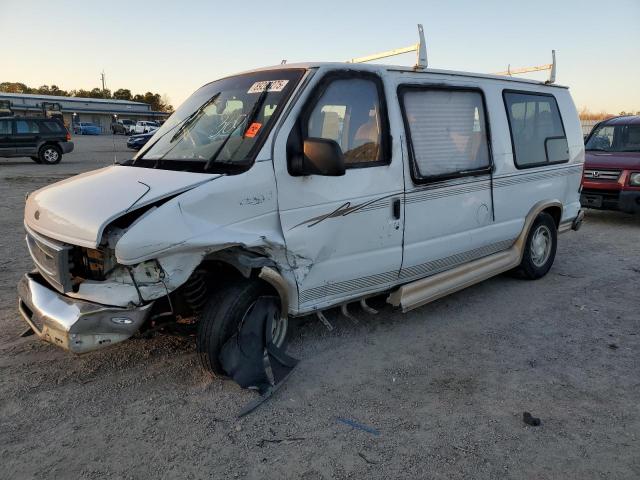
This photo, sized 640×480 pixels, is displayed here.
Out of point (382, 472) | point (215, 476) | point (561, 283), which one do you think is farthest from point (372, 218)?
point (561, 283)

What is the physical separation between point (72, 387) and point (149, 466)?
109 cm

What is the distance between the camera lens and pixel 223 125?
3.66m

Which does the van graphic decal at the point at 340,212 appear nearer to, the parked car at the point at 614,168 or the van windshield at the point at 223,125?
the van windshield at the point at 223,125

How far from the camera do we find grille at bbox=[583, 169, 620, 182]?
8.98 meters

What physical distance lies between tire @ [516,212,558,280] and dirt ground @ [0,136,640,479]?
0.89 metres

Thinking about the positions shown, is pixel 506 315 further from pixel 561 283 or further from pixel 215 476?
pixel 215 476

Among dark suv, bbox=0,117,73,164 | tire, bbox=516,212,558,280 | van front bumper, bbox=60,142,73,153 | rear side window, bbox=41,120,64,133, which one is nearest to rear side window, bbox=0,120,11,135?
dark suv, bbox=0,117,73,164

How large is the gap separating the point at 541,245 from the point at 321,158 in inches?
152

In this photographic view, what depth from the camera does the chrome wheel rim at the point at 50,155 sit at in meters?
19.4

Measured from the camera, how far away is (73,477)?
2.54m

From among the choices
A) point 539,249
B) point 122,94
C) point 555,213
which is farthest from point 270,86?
point 122,94

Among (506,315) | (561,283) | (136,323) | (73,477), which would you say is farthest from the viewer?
(561,283)

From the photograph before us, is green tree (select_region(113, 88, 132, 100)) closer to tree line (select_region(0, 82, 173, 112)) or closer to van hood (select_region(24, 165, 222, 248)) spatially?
tree line (select_region(0, 82, 173, 112))

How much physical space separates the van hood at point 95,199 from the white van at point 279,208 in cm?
1
